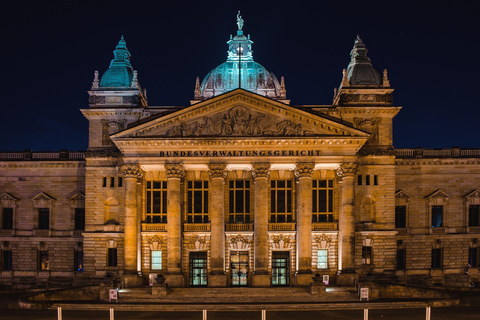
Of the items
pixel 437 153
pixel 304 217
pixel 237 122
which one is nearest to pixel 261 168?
pixel 237 122

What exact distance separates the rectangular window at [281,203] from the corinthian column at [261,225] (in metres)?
2.64

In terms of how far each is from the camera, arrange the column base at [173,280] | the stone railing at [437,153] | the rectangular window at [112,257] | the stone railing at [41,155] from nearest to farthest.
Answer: the column base at [173,280], the rectangular window at [112,257], the stone railing at [437,153], the stone railing at [41,155]

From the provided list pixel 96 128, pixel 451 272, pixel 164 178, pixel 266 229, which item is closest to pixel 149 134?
pixel 164 178

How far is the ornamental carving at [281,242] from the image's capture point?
156ft

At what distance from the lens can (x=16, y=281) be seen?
53.4m

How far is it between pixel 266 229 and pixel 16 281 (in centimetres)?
2635

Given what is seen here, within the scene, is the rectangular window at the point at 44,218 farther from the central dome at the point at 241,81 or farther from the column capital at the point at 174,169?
the central dome at the point at 241,81

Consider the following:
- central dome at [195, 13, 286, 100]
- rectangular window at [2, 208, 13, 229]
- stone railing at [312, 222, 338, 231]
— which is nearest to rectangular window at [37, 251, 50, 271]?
rectangular window at [2, 208, 13, 229]

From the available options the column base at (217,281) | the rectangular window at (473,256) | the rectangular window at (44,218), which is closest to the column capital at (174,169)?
the column base at (217,281)

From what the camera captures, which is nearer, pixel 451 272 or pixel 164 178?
pixel 164 178

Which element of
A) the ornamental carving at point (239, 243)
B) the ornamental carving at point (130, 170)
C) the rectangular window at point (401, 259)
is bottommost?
the rectangular window at point (401, 259)

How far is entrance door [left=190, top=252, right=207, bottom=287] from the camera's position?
48000 mm

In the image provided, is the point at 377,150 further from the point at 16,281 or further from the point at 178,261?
the point at 16,281

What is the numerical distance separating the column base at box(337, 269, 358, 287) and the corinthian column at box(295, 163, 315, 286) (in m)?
2.63
